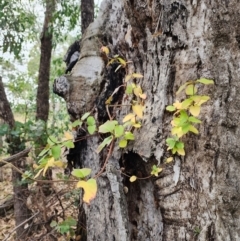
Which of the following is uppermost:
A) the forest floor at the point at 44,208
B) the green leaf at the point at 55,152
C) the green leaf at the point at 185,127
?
the green leaf at the point at 185,127

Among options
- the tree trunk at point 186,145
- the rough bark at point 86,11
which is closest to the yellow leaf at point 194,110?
the tree trunk at point 186,145

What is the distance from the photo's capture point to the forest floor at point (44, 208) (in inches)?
73.0

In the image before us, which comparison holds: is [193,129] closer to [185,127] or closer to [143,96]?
[185,127]

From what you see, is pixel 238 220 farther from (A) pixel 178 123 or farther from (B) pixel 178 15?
(B) pixel 178 15

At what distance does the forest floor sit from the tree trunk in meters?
0.53

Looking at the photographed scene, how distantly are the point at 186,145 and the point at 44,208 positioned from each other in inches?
45.6

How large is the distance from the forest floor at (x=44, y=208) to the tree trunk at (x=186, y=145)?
0.53 meters

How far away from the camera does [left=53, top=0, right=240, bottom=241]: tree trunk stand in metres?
1.03

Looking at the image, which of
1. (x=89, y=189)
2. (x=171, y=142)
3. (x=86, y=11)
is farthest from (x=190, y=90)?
(x=86, y=11)

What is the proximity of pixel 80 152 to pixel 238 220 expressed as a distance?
2.20 ft

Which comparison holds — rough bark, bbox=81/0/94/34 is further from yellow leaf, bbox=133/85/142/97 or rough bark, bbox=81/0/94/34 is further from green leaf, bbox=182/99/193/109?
green leaf, bbox=182/99/193/109

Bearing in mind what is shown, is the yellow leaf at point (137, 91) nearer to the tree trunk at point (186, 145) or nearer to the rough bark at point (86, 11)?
the tree trunk at point (186, 145)

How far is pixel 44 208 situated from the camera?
1.91 metres

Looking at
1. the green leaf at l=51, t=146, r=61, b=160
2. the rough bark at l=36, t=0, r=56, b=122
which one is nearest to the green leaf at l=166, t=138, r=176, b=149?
the green leaf at l=51, t=146, r=61, b=160
